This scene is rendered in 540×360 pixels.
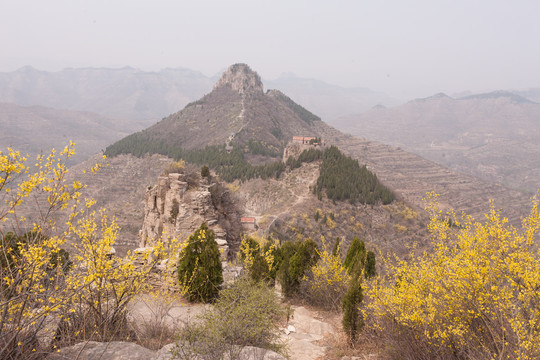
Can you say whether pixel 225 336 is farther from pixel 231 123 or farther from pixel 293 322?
pixel 231 123

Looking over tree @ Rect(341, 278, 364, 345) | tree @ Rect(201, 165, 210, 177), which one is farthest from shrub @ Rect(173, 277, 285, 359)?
tree @ Rect(201, 165, 210, 177)

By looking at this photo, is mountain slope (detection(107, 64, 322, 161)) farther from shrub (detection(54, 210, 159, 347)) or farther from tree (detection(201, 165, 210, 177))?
shrub (detection(54, 210, 159, 347))

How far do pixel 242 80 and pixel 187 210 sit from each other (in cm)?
16217

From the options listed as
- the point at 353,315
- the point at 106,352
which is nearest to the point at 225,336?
the point at 106,352

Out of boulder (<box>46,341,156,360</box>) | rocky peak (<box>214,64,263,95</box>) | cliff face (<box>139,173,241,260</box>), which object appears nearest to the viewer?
boulder (<box>46,341,156,360</box>)

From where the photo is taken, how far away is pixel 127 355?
595 cm

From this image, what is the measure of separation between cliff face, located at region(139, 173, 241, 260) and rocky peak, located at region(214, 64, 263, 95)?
493 feet

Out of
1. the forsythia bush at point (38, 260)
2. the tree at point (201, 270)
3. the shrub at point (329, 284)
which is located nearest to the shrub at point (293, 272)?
the shrub at point (329, 284)

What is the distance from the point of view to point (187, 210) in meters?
23.1

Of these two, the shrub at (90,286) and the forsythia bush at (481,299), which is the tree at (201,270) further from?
the forsythia bush at (481,299)

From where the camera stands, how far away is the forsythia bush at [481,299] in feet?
17.8

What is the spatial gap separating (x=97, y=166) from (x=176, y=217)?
61.3 ft

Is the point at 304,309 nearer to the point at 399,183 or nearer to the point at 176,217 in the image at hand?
the point at 176,217

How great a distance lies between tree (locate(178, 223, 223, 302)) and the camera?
12945 millimetres
